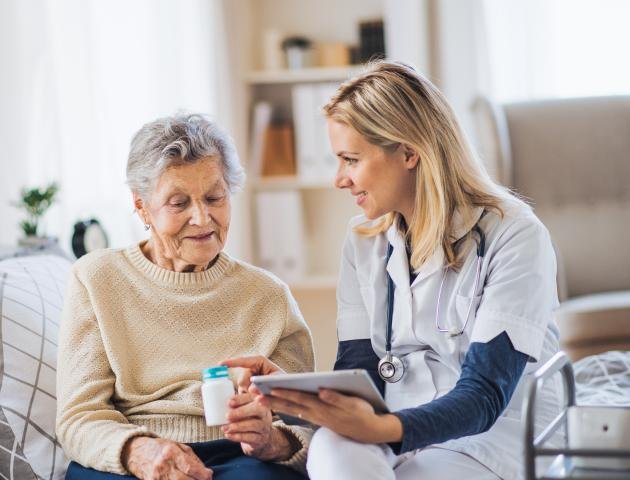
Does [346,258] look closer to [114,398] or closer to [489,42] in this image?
[114,398]

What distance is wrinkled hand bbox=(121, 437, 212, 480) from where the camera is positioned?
1663 mm

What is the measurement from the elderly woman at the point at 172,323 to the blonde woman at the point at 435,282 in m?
0.16

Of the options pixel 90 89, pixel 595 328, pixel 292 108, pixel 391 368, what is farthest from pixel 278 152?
pixel 391 368

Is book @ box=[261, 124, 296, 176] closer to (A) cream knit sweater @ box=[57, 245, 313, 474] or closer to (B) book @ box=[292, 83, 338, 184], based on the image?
(B) book @ box=[292, 83, 338, 184]

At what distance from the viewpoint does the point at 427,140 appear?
6.03ft

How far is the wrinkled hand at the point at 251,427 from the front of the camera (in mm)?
1661

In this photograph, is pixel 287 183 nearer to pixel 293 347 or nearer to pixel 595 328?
pixel 595 328

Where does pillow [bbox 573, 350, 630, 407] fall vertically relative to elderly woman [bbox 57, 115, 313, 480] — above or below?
below

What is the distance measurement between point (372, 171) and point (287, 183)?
2.06 metres

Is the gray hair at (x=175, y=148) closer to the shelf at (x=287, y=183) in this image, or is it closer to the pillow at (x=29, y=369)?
the pillow at (x=29, y=369)

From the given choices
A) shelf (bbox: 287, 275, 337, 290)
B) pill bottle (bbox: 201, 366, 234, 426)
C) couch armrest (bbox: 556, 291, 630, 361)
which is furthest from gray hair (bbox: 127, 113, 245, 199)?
shelf (bbox: 287, 275, 337, 290)

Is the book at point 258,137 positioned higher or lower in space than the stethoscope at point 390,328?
higher

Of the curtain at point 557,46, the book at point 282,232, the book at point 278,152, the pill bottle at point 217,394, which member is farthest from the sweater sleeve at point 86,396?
the curtain at point 557,46

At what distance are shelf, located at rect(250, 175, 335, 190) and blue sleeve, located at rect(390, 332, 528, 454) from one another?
222 centimetres
